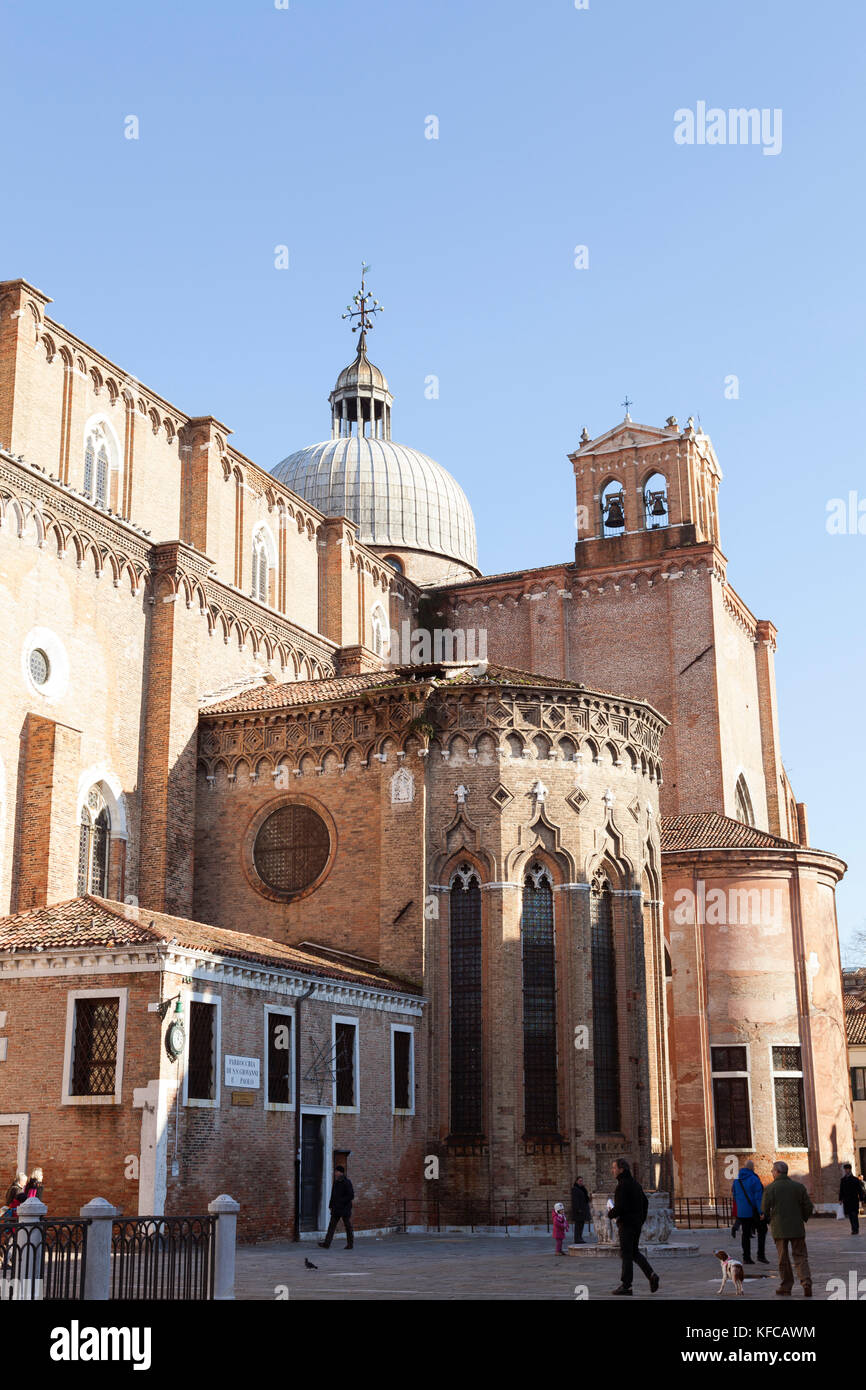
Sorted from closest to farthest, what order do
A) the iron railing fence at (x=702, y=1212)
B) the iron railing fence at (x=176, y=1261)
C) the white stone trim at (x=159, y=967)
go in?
the iron railing fence at (x=176, y=1261) < the white stone trim at (x=159, y=967) < the iron railing fence at (x=702, y=1212)

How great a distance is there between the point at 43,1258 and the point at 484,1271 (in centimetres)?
661

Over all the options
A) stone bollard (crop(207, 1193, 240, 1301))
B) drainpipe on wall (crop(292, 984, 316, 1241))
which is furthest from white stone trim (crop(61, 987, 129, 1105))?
stone bollard (crop(207, 1193, 240, 1301))

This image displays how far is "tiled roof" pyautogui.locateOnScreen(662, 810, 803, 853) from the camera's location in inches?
1251

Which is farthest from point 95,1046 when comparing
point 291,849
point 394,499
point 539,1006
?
point 394,499

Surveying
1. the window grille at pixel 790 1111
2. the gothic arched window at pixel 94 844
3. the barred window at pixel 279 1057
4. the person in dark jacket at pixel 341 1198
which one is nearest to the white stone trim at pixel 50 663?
the gothic arched window at pixel 94 844

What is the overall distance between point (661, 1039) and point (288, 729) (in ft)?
30.0

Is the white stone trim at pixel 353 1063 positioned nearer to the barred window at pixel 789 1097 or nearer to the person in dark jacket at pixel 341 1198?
the person in dark jacket at pixel 341 1198

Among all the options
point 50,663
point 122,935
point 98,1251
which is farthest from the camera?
point 50,663

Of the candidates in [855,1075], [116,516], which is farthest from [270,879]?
[855,1075]

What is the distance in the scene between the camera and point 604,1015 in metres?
27.1

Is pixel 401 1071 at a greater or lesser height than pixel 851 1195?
greater

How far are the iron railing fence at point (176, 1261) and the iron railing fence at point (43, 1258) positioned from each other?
429 millimetres

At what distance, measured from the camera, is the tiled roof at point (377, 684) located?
91.5 feet

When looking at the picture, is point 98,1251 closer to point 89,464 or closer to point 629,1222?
point 629,1222
